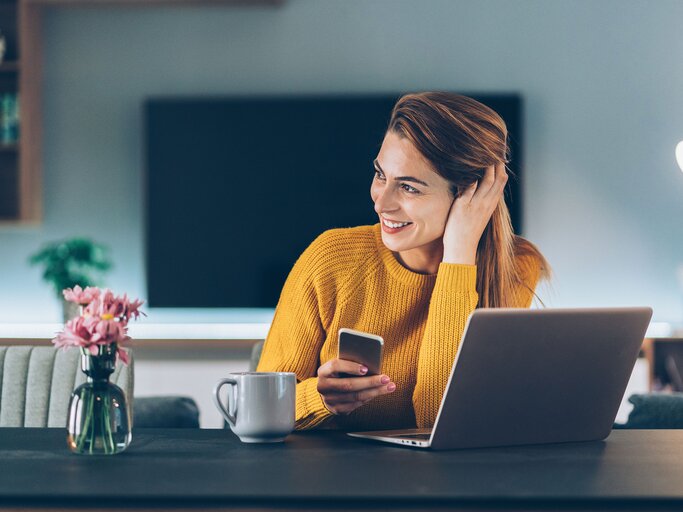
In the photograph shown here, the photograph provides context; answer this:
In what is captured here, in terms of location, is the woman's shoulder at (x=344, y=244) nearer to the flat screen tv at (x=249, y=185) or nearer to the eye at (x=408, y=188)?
the eye at (x=408, y=188)

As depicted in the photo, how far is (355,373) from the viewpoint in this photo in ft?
4.16

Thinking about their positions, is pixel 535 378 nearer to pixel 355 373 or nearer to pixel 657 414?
pixel 355 373

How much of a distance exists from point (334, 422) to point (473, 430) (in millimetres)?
396

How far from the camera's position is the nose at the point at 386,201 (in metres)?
1.56

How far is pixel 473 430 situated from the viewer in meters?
1.14

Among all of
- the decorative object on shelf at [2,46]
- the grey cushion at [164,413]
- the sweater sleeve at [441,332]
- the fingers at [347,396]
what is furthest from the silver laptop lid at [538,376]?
the decorative object on shelf at [2,46]

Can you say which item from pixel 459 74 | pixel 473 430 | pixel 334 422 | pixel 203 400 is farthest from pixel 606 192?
pixel 473 430

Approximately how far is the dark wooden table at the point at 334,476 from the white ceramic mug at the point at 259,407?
0.9 inches

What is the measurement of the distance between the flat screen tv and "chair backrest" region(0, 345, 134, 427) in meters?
2.02

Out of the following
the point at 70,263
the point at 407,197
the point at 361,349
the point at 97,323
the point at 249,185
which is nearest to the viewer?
the point at 97,323

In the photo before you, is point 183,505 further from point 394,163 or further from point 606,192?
point 606,192

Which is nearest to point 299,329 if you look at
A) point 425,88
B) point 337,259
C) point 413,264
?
point 337,259

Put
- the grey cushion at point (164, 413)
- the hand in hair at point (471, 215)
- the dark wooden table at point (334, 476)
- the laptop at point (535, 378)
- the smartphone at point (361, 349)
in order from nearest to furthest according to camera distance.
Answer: the dark wooden table at point (334, 476)
the laptop at point (535, 378)
the smartphone at point (361, 349)
the hand in hair at point (471, 215)
the grey cushion at point (164, 413)

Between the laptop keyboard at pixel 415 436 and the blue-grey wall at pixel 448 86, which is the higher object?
the blue-grey wall at pixel 448 86
